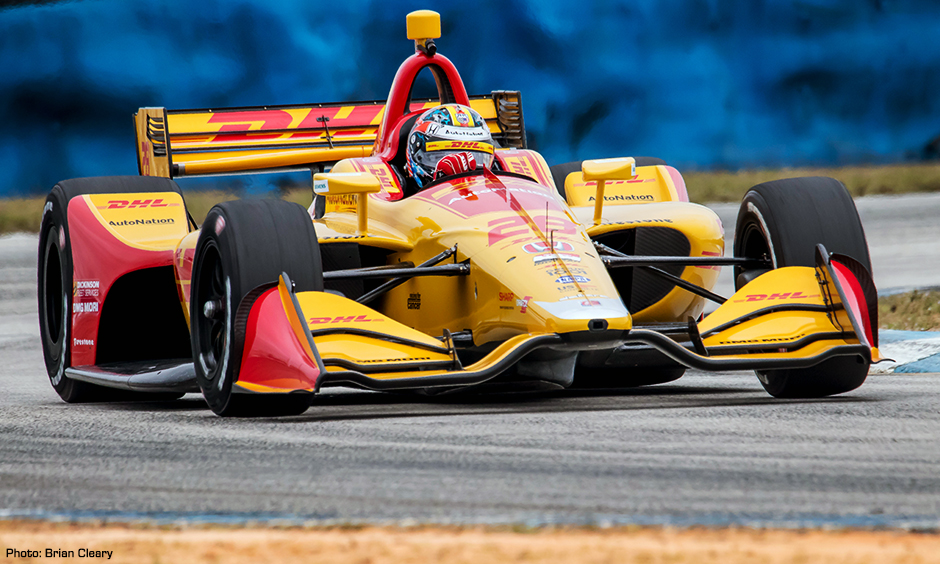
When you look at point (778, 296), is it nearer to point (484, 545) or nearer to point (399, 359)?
point (399, 359)

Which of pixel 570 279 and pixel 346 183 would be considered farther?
pixel 346 183

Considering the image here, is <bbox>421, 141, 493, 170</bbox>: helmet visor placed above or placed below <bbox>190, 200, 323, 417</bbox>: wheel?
above

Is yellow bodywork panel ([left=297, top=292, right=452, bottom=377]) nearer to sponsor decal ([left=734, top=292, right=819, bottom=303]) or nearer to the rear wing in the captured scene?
sponsor decal ([left=734, top=292, right=819, bottom=303])

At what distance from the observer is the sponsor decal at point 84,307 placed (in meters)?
8.22

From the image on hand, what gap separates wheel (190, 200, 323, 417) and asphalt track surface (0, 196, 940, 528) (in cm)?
14

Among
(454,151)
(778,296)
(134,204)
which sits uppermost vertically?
(454,151)

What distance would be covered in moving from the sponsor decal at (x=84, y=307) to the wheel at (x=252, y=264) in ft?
6.88

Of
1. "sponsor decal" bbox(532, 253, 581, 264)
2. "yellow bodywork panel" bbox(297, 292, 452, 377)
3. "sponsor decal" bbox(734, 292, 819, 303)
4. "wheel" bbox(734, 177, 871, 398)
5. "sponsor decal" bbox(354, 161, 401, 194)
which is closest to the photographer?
"yellow bodywork panel" bbox(297, 292, 452, 377)

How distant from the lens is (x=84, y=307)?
27.1ft

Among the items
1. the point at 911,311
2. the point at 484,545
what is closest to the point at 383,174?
the point at 484,545

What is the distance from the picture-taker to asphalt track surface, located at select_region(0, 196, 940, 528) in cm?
364

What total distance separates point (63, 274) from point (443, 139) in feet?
9.86

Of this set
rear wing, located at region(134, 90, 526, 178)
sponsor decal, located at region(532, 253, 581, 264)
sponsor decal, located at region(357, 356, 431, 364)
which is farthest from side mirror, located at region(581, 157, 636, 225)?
rear wing, located at region(134, 90, 526, 178)

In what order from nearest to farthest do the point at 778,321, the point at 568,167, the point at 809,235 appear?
1. the point at 778,321
2. the point at 809,235
3. the point at 568,167
